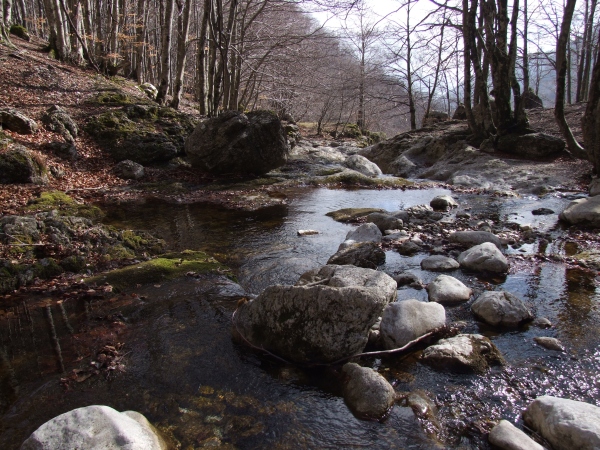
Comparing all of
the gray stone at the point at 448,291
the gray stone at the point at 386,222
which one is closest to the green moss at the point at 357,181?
the gray stone at the point at 386,222

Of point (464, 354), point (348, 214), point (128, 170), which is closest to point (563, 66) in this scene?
point (348, 214)

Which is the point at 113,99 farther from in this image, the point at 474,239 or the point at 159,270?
the point at 474,239

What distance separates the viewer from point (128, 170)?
40.9ft

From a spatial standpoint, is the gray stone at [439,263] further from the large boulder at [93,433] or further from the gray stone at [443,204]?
the gray stone at [443,204]

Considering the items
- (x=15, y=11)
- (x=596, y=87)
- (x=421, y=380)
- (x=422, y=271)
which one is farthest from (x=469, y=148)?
(x=15, y=11)

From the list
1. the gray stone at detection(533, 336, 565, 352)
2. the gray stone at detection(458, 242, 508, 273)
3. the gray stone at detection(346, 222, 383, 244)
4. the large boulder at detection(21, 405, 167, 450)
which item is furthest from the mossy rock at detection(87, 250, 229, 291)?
the gray stone at detection(533, 336, 565, 352)

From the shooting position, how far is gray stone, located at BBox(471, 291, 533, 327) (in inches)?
165

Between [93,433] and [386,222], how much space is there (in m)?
6.60

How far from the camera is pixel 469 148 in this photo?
1634 cm

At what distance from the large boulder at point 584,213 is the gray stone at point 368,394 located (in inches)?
268

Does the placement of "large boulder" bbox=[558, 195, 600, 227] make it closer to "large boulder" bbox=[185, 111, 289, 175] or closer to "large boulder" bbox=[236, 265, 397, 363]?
"large boulder" bbox=[236, 265, 397, 363]

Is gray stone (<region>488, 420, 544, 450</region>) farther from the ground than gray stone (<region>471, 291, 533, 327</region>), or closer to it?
closer to it

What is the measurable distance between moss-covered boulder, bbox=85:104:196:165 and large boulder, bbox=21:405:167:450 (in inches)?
467

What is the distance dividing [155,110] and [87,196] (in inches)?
240
